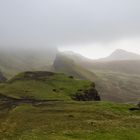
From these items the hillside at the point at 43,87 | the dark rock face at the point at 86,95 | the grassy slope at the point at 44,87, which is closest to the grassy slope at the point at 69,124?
the hillside at the point at 43,87

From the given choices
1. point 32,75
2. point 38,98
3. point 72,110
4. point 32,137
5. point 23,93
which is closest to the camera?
point 32,137

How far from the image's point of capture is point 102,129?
56.3m

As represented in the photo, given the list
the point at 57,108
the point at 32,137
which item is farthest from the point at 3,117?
the point at 32,137

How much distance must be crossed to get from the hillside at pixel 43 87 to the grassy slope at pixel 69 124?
119 feet

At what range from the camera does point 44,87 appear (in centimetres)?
13962

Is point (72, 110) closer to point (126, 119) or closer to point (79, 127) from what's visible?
point (126, 119)

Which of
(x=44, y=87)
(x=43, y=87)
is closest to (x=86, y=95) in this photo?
(x=44, y=87)

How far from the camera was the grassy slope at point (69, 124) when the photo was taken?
52219 millimetres

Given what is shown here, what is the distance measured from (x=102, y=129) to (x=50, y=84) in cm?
9173

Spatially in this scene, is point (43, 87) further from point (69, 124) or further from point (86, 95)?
point (69, 124)

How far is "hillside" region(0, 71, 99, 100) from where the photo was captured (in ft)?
408

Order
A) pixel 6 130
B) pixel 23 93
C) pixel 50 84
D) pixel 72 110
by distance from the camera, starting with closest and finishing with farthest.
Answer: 1. pixel 6 130
2. pixel 72 110
3. pixel 23 93
4. pixel 50 84

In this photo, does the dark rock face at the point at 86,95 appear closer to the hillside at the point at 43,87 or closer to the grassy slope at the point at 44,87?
the hillside at the point at 43,87

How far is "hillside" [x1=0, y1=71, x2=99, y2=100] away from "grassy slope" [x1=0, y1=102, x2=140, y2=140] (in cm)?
3626
